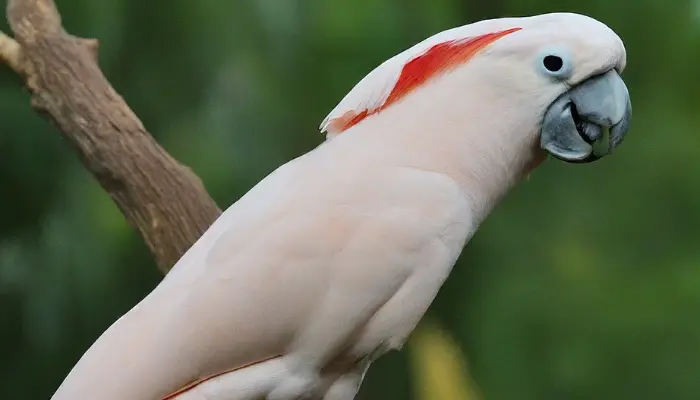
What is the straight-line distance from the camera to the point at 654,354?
62.1 inches

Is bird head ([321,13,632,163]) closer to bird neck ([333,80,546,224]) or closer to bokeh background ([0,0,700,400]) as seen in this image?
bird neck ([333,80,546,224])

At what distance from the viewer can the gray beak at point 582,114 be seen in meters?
0.79

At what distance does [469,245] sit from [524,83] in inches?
34.4

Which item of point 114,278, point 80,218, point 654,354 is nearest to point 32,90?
point 80,218

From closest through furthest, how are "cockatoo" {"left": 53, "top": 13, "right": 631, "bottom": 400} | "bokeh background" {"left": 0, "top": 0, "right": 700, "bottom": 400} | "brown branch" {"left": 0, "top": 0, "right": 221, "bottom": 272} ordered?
1. "cockatoo" {"left": 53, "top": 13, "right": 631, "bottom": 400}
2. "brown branch" {"left": 0, "top": 0, "right": 221, "bottom": 272}
3. "bokeh background" {"left": 0, "top": 0, "right": 700, "bottom": 400}

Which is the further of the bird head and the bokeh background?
the bokeh background

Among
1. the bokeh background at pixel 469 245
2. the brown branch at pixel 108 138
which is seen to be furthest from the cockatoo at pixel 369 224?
the bokeh background at pixel 469 245

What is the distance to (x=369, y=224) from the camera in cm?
74

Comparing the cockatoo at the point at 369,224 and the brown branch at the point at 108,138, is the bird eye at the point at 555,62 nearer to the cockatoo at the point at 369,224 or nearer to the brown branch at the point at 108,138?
the cockatoo at the point at 369,224

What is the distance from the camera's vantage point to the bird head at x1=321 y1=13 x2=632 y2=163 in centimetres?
77

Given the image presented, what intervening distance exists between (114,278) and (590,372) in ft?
3.62

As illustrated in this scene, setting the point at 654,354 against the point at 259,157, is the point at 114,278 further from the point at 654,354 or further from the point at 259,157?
the point at 654,354

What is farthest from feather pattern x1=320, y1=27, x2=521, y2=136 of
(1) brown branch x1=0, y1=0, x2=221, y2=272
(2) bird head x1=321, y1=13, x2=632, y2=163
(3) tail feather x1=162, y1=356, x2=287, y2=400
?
(1) brown branch x1=0, y1=0, x2=221, y2=272

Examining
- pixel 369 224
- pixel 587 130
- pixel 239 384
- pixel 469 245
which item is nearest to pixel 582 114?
pixel 587 130
